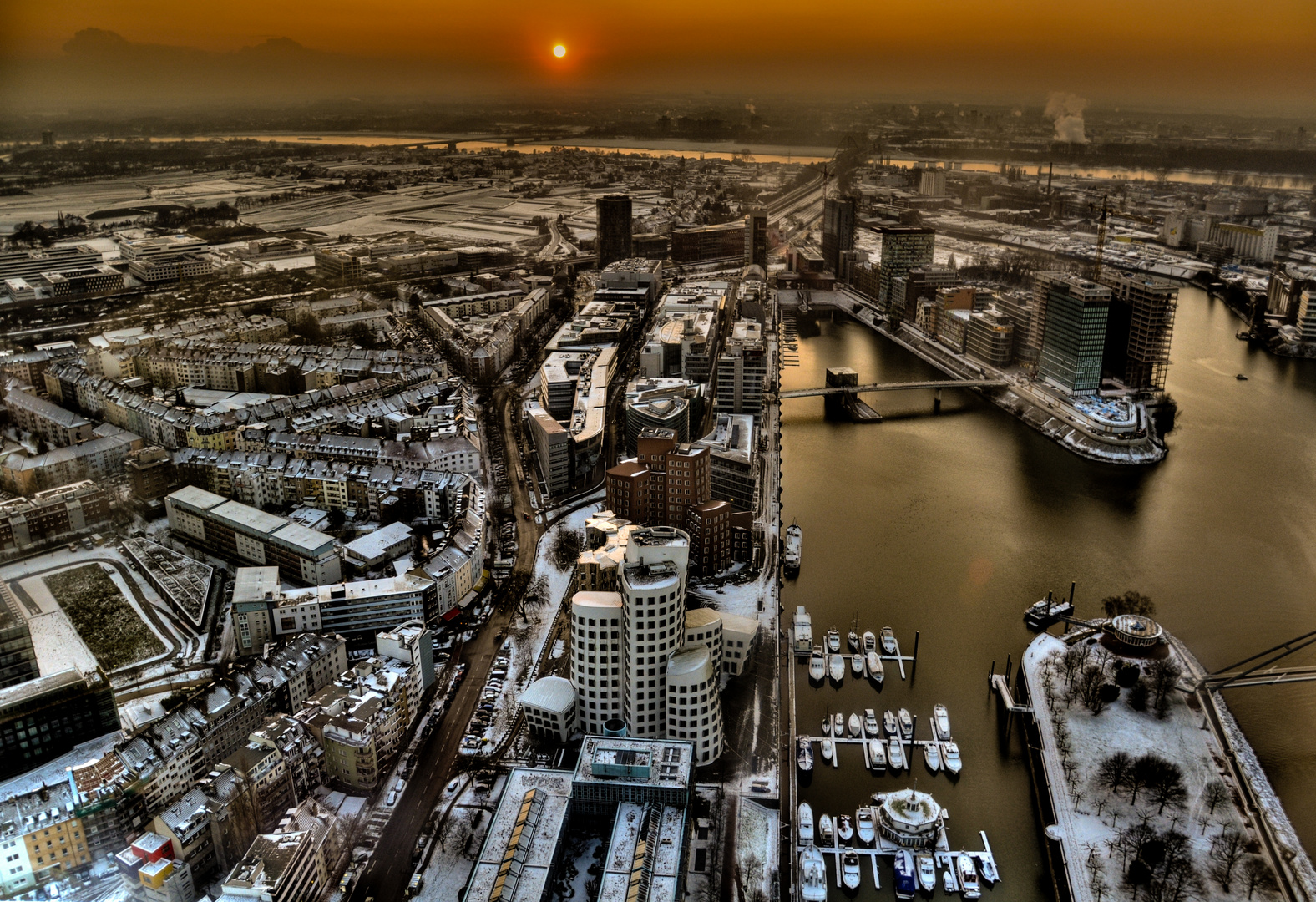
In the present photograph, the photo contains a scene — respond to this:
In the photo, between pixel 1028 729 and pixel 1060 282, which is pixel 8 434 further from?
pixel 1060 282

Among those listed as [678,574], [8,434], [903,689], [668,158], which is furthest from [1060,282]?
[668,158]

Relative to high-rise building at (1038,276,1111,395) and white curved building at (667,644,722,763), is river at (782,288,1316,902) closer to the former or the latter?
white curved building at (667,644,722,763)

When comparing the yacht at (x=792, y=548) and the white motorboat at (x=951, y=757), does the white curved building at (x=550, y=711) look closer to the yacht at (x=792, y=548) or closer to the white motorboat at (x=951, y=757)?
the white motorboat at (x=951, y=757)

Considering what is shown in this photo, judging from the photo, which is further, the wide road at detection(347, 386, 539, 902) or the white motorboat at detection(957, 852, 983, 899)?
the white motorboat at detection(957, 852, 983, 899)

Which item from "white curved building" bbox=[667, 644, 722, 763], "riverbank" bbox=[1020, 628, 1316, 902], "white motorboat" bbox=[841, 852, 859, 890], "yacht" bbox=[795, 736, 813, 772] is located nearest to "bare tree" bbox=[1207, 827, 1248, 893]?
"riverbank" bbox=[1020, 628, 1316, 902]

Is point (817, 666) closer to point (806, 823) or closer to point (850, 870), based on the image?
point (806, 823)

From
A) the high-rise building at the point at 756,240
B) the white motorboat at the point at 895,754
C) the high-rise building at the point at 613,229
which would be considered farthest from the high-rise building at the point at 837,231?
the white motorboat at the point at 895,754
